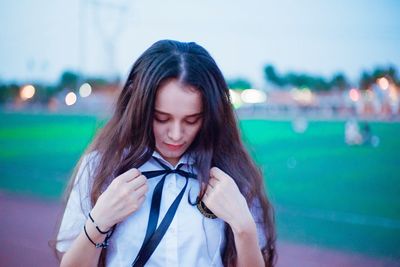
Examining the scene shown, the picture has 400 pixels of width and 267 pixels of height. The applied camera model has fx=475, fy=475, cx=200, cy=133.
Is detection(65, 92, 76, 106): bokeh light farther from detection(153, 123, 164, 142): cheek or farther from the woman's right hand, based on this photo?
the woman's right hand

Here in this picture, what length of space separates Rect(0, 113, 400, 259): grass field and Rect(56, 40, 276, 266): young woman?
43cm

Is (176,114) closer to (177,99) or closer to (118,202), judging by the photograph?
(177,99)

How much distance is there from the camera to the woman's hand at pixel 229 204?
136 centimetres

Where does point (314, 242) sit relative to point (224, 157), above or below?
below

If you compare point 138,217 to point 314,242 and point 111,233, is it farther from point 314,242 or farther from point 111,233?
point 314,242

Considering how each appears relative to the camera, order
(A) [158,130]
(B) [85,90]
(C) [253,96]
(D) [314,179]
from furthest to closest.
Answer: (C) [253,96], (B) [85,90], (D) [314,179], (A) [158,130]

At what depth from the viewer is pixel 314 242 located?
5793 mm

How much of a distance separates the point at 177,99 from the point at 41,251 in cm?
421

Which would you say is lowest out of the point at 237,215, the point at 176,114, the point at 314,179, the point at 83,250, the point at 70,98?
the point at 70,98

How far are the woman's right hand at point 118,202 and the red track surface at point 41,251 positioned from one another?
3.68 meters

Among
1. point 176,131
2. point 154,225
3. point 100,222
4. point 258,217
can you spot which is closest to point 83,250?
point 100,222

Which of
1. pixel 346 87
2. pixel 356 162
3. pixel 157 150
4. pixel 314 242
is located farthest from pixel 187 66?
pixel 346 87

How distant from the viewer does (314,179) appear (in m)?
11.6

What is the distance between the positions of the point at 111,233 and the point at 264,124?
30.0 m
